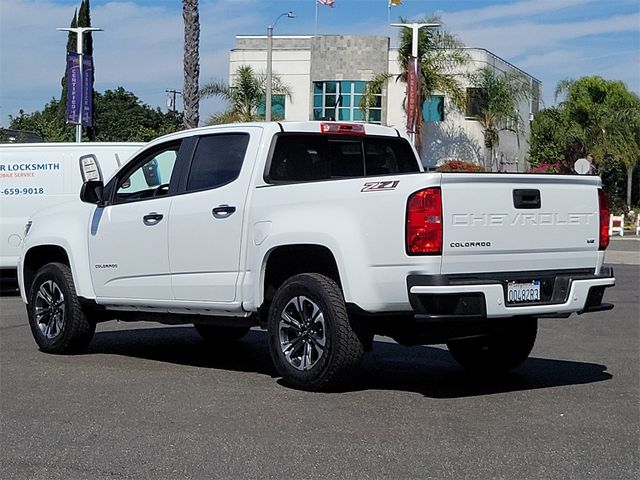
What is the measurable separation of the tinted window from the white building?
Answer: 43.2 meters

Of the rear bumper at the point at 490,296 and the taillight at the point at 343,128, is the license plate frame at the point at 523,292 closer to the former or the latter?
the rear bumper at the point at 490,296

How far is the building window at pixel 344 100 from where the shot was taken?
5397 cm

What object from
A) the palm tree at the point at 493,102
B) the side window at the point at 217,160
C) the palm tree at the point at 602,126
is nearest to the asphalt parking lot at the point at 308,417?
the side window at the point at 217,160

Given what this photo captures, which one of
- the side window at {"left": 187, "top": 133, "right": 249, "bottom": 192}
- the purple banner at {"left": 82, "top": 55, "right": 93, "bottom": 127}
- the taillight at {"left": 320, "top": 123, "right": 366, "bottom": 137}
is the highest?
the purple banner at {"left": 82, "top": 55, "right": 93, "bottom": 127}

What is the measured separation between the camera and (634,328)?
1254cm

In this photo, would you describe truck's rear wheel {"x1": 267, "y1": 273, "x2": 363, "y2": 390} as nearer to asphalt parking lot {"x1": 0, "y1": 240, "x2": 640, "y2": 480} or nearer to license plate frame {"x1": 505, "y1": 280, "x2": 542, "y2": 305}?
asphalt parking lot {"x1": 0, "y1": 240, "x2": 640, "y2": 480}

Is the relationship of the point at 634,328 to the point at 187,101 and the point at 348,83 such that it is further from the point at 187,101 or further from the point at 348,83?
the point at 348,83

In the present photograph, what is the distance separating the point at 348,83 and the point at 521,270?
47.8 m

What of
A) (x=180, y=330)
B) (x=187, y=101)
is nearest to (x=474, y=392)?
(x=180, y=330)

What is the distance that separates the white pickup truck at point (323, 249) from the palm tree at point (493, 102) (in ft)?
141

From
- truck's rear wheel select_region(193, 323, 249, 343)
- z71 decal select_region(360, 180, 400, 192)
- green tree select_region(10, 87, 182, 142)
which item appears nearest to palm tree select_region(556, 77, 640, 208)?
green tree select_region(10, 87, 182, 142)

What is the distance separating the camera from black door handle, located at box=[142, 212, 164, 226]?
9050 mm

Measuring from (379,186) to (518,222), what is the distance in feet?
3.34

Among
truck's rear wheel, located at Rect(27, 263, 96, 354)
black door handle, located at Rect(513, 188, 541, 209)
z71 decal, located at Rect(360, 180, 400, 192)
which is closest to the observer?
z71 decal, located at Rect(360, 180, 400, 192)
